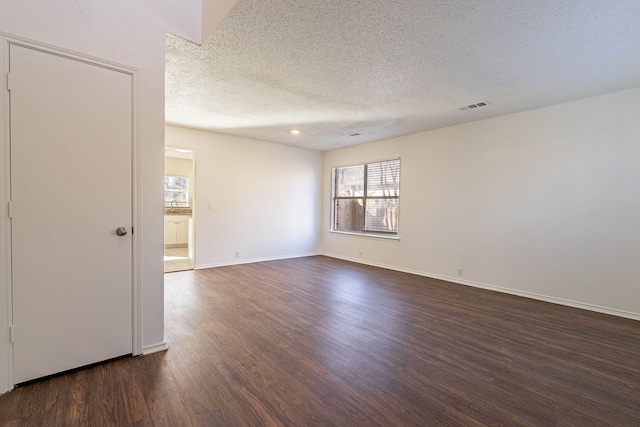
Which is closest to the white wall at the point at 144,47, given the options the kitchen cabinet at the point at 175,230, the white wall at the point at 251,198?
the white wall at the point at 251,198

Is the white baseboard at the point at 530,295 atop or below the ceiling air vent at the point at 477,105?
below

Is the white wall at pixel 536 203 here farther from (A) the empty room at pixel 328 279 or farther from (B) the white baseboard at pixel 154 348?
(B) the white baseboard at pixel 154 348

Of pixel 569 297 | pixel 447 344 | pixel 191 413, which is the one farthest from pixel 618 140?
pixel 191 413

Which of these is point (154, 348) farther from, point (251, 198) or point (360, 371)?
point (251, 198)

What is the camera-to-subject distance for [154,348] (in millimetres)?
2281

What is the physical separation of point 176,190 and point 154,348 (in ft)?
22.9

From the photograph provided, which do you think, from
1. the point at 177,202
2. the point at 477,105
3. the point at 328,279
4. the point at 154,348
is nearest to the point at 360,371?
the point at 154,348

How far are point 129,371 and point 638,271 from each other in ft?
16.8

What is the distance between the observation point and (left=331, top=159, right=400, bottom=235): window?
18.5ft

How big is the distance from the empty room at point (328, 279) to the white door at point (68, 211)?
0.01 meters

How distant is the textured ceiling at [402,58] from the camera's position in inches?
78.4

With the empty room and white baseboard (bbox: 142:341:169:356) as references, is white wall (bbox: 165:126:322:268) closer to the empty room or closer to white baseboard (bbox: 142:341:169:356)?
the empty room

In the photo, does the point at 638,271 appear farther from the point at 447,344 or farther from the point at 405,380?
the point at 405,380

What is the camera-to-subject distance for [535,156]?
12.6 feet
